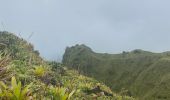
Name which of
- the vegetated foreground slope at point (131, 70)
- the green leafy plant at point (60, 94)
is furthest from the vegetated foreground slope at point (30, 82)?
the vegetated foreground slope at point (131, 70)

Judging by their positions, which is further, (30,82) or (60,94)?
(30,82)

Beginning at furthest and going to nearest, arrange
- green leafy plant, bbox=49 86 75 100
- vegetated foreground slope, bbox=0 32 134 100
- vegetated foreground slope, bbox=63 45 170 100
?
1. vegetated foreground slope, bbox=63 45 170 100
2. green leafy plant, bbox=49 86 75 100
3. vegetated foreground slope, bbox=0 32 134 100

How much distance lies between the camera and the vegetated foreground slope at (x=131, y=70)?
4020cm

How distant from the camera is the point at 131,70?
57000 millimetres

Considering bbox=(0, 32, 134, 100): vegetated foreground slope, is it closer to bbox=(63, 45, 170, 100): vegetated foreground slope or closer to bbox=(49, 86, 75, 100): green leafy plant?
bbox=(49, 86, 75, 100): green leafy plant

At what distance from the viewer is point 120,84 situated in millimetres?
56750

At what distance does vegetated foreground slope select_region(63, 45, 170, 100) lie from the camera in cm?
4020

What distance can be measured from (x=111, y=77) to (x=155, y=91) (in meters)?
24.0

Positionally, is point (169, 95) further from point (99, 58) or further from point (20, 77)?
point (99, 58)

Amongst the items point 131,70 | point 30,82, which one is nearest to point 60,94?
point 30,82

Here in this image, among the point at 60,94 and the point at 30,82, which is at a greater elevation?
the point at 30,82

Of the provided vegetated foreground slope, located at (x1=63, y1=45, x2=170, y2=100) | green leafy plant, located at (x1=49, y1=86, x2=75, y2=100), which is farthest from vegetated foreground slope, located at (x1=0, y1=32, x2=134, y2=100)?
vegetated foreground slope, located at (x1=63, y1=45, x2=170, y2=100)

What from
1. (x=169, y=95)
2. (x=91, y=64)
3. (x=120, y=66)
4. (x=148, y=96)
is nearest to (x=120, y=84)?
(x=120, y=66)

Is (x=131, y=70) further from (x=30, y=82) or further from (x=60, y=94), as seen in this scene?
(x=60, y=94)
